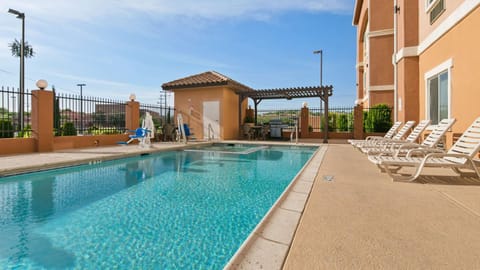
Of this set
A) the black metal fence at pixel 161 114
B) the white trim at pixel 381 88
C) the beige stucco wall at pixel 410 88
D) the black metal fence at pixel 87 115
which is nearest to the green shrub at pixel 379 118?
the white trim at pixel 381 88

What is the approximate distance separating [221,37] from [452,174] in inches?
519

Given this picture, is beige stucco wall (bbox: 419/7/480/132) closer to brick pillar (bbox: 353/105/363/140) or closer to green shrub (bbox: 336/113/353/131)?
brick pillar (bbox: 353/105/363/140)

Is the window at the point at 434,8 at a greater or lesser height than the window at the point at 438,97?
greater

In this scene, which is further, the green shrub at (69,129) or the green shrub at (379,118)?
the green shrub at (379,118)

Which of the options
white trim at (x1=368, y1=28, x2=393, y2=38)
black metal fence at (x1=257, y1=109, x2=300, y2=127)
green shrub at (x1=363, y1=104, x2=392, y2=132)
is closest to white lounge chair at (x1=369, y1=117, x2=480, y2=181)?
green shrub at (x1=363, y1=104, x2=392, y2=132)

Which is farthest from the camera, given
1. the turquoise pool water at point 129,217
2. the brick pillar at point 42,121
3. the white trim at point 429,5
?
the brick pillar at point 42,121

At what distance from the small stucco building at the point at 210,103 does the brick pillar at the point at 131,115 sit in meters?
3.58

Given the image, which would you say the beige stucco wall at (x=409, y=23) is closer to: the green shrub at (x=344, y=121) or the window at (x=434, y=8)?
the window at (x=434, y=8)

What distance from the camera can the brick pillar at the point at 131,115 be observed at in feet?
40.8

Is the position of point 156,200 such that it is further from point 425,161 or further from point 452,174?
point 452,174

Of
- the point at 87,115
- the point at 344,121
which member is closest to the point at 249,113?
the point at 344,121

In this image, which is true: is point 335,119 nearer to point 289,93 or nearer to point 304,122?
point 304,122

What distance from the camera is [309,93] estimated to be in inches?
575

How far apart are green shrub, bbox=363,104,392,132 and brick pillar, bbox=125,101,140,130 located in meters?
13.2
